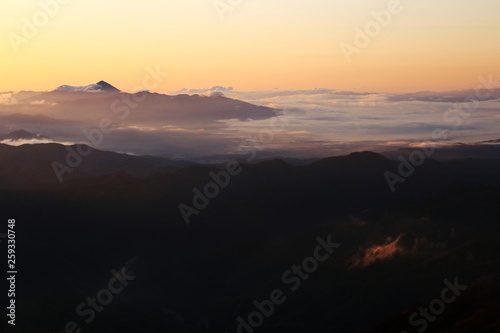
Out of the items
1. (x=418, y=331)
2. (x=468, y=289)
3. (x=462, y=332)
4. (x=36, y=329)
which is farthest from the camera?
(x=36, y=329)

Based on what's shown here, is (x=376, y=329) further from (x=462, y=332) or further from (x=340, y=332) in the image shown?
(x=340, y=332)

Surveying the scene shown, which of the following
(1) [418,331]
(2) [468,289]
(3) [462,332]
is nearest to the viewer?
(3) [462,332]

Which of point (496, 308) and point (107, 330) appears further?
point (107, 330)

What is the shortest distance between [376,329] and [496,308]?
971 inches

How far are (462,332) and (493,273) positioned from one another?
67980 millimetres

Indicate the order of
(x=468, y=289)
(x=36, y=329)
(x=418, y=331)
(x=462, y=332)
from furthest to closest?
(x=36, y=329) < (x=468, y=289) < (x=418, y=331) < (x=462, y=332)

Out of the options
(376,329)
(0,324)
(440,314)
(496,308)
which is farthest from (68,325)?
(496,308)

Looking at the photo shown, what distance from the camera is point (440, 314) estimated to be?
14700 centimetres

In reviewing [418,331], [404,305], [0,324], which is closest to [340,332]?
[404,305]

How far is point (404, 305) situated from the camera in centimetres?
19600

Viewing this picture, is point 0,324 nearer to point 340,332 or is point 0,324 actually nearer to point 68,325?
point 68,325

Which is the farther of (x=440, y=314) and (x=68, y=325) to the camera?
(x=68, y=325)

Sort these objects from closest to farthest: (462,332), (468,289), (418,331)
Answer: (462,332) < (418,331) < (468,289)

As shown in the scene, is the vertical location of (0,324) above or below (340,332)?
above
